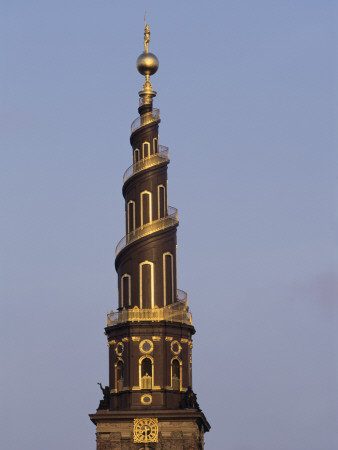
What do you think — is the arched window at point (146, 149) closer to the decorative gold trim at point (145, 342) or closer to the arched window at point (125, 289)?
the arched window at point (125, 289)

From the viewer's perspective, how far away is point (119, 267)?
5536 inches

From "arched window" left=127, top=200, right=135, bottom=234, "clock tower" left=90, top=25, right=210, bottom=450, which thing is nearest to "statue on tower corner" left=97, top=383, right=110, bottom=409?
"clock tower" left=90, top=25, right=210, bottom=450

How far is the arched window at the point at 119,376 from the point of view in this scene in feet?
452

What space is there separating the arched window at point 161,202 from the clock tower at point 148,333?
7 centimetres

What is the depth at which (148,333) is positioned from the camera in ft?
452

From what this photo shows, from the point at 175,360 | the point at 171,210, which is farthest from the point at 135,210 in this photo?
the point at 175,360

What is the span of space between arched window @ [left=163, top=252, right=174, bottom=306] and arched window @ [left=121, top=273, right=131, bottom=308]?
8.47 ft

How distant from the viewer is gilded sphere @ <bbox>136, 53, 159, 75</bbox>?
474ft

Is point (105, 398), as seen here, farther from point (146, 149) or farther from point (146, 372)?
point (146, 149)

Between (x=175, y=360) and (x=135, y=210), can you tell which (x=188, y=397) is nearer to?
(x=175, y=360)

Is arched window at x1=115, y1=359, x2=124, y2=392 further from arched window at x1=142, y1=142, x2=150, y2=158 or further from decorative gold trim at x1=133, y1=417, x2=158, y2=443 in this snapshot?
arched window at x1=142, y1=142, x2=150, y2=158

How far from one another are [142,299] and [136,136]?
12657 millimetres

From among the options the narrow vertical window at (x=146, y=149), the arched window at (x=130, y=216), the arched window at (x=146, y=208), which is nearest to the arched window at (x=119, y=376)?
the arched window at (x=130, y=216)

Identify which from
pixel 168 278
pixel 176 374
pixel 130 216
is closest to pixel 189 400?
pixel 176 374
